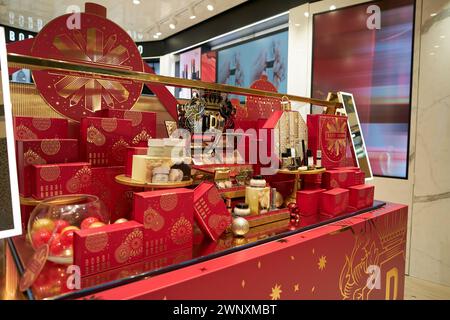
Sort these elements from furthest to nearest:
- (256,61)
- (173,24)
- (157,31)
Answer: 1. (157,31)
2. (173,24)
3. (256,61)

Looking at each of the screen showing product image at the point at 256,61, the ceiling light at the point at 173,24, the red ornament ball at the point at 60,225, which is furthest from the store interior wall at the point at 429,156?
the ceiling light at the point at 173,24

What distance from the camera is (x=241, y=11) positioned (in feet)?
16.2

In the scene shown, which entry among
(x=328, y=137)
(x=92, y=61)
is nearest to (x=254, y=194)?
(x=328, y=137)

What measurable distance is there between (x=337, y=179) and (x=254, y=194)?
540mm

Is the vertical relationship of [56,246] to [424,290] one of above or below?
above

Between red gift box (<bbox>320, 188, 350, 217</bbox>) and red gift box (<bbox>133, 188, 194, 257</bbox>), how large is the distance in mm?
708

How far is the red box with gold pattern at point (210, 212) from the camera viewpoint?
101 cm

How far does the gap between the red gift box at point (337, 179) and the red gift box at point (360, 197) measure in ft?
0.15

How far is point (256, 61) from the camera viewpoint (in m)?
5.18

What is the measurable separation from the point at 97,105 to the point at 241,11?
13.6 ft

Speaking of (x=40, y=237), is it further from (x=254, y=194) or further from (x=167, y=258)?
(x=254, y=194)

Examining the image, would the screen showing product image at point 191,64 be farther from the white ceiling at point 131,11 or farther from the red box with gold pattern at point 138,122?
the red box with gold pattern at point 138,122

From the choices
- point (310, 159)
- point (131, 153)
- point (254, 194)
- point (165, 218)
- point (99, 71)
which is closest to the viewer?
point (165, 218)
